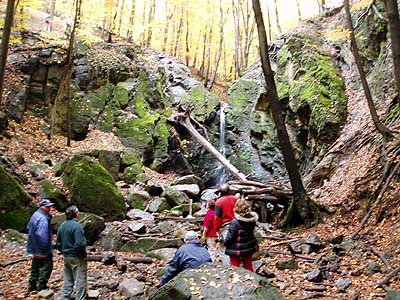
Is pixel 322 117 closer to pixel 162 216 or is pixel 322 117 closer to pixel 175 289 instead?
pixel 162 216

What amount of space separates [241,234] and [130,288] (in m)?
2.78

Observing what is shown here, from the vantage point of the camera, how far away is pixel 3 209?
11000 mm

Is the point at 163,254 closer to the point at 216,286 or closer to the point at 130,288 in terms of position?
the point at 130,288

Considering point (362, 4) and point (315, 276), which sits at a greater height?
point (362, 4)

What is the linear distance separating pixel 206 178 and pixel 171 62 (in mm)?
9845

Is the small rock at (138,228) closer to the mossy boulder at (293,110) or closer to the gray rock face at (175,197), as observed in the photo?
the gray rock face at (175,197)

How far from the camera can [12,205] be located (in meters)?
11.2

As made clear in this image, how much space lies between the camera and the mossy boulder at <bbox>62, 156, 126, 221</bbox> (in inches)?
509

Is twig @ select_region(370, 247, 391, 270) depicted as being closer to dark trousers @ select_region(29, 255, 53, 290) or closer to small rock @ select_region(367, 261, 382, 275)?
small rock @ select_region(367, 261, 382, 275)

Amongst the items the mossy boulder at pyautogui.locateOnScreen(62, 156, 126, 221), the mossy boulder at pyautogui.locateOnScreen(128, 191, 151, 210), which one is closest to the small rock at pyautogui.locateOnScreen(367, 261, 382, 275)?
the mossy boulder at pyautogui.locateOnScreen(62, 156, 126, 221)

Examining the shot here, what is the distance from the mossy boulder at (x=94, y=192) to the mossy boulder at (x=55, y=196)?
29 centimetres

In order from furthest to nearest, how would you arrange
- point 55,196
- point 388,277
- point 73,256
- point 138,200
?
point 138,200 < point 55,196 < point 73,256 < point 388,277

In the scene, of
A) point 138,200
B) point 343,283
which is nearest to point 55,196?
point 138,200

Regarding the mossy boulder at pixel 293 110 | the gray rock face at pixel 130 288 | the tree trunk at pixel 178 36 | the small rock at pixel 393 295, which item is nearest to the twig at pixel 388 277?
the small rock at pixel 393 295
